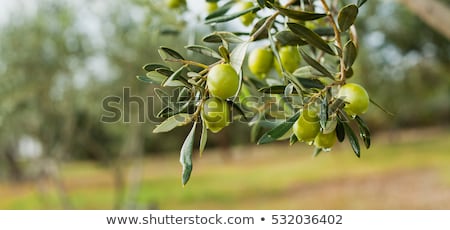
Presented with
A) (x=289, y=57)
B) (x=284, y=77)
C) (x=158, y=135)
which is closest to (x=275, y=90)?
(x=284, y=77)

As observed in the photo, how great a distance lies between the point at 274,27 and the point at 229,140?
18492mm

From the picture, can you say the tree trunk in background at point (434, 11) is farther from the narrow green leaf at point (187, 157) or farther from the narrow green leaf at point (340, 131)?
the narrow green leaf at point (187, 157)

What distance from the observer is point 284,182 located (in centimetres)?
1447

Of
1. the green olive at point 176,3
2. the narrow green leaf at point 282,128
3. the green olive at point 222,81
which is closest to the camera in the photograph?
the green olive at point 222,81

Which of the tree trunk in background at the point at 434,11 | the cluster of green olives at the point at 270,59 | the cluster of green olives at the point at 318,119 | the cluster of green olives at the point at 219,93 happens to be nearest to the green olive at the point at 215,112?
the cluster of green olives at the point at 219,93

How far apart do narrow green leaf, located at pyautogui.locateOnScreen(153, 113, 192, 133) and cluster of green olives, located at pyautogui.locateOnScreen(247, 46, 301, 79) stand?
200 millimetres

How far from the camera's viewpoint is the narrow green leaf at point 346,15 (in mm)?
595

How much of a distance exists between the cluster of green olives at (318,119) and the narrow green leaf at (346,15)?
75 mm

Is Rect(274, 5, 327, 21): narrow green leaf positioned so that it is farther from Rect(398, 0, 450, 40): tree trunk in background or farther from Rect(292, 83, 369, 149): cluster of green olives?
Rect(398, 0, 450, 40): tree trunk in background

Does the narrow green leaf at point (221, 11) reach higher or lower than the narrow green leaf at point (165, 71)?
higher

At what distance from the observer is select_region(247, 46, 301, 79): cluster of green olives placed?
772mm

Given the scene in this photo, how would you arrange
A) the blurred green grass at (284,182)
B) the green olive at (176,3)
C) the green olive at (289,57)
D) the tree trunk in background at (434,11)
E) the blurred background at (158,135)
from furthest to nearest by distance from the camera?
the blurred green grass at (284,182) → the blurred background at (158,135) → the tree trunk in background at (434,11) → the green olive at (176,3) → the green olive at (289,57)

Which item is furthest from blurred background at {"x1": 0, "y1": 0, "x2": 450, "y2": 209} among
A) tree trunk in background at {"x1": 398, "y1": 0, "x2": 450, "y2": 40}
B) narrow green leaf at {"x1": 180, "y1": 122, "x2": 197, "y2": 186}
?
narrow green leaf at {"x1": 180, "y1": 122, "x2": 197, "y2": 186}
